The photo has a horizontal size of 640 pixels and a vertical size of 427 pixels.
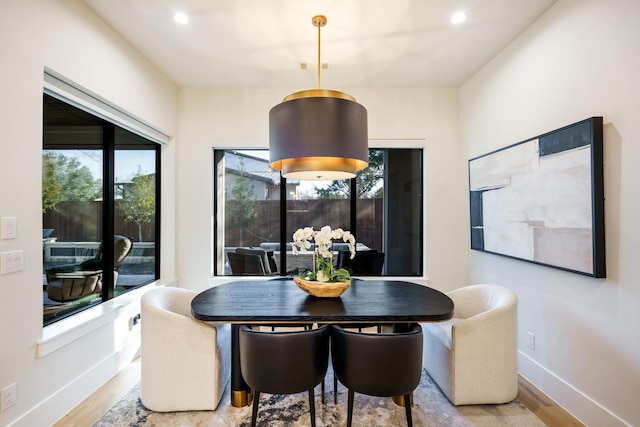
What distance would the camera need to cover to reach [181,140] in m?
Answer: 3.80

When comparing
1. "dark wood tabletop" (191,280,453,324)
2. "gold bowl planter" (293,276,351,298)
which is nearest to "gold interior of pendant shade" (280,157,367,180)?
"gold bowl planter" (293,276,351,298)

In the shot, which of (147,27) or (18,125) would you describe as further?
(147,27)

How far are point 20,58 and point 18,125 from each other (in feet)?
1.23

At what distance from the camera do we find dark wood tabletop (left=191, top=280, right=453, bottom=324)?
6.29ft

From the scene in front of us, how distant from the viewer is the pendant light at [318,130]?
1927 mm

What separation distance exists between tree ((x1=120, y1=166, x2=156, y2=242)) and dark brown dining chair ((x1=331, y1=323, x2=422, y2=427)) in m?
2.42

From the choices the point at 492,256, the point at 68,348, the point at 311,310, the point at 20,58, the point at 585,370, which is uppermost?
the point at 20,58

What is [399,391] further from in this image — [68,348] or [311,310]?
[68,348]

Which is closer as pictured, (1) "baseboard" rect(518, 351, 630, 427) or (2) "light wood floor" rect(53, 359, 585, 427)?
(1) "baseboard" rect(518, 351, 630, 427)

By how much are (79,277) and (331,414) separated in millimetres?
2101

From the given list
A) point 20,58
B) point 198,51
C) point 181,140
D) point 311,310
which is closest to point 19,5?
point 20,58

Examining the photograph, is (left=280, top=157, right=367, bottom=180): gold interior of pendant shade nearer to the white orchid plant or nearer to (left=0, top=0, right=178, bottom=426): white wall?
the white orchid plant

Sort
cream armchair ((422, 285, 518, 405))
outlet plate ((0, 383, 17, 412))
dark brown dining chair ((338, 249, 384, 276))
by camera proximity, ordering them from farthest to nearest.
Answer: dark brown dining chair ((338, 249, 384, 276)), cream armchair ((422, 285, 518, 405)), outlet plate ((0, 383, 17, 412))

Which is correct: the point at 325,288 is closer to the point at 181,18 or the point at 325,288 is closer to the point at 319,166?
the point at 319,166
